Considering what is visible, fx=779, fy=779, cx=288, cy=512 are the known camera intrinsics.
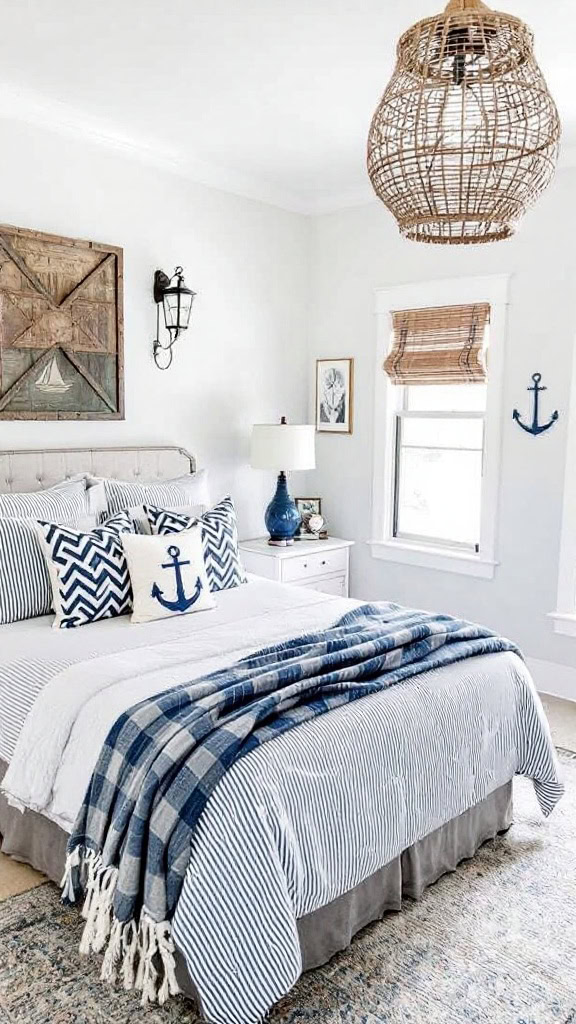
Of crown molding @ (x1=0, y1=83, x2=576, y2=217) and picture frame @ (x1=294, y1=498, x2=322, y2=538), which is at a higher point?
crown molding @ (x1=0, y1=83, x2=576, y2=217)

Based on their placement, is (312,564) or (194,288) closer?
(194,288)

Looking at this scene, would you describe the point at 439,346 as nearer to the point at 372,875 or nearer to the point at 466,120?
the point at 466,120

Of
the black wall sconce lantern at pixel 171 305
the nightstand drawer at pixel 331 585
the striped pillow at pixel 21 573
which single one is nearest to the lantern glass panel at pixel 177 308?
the black wall sconce lantern at pixel 171 305

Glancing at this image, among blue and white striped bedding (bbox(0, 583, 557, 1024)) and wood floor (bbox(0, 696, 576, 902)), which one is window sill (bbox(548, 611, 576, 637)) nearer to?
wood floor (bbox(0, 696, 576, 902))

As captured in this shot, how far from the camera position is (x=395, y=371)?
4.56 metres

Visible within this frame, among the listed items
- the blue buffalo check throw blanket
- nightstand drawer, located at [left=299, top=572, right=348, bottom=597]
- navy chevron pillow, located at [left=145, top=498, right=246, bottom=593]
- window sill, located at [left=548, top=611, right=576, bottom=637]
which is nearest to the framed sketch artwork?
nightstand drawer, located at [left=299, top=572, right=348, bottom=597]

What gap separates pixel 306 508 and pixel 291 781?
3111 mm

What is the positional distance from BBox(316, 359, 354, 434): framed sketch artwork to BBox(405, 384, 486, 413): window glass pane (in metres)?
0.39

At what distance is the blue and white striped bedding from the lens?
177 centimetres

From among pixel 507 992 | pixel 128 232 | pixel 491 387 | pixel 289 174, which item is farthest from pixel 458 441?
pixel 507 992

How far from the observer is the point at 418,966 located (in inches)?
82.0

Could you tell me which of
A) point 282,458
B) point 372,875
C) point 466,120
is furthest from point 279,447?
point 466,120

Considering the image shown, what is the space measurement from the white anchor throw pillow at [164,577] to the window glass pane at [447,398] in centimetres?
198

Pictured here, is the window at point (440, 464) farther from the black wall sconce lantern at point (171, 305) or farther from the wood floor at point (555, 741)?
the black wall sconce lantern at point (171, 305)
